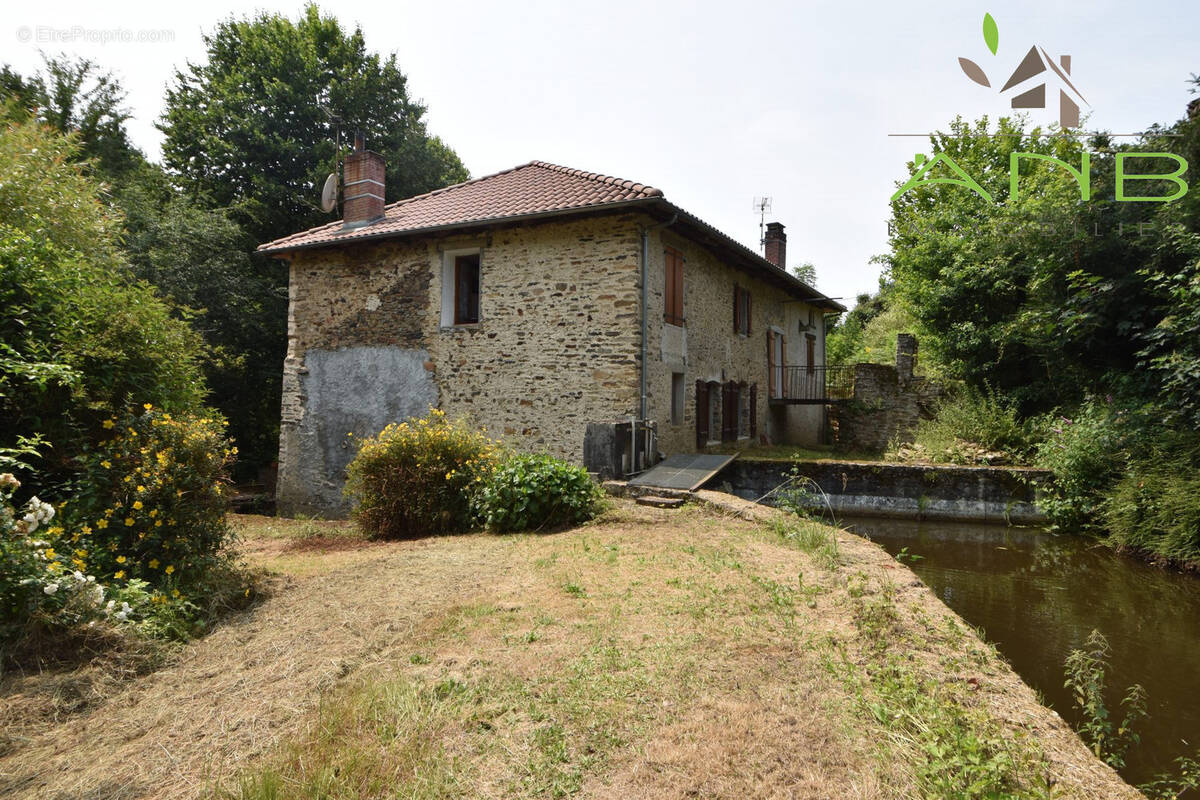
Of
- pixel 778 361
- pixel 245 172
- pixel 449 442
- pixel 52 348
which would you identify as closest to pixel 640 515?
pixel 449 442

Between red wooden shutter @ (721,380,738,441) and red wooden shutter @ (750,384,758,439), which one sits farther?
red wooden shutter @ (750,384,758,439)

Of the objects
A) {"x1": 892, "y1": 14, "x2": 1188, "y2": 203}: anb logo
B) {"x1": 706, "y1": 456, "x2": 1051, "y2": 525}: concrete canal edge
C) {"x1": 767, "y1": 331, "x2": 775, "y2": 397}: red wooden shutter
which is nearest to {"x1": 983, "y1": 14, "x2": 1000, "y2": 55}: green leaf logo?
{"x1": 892, "y1": 14, "x2": 1188, "y2": 203}: anb logo

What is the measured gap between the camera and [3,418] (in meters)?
4.61

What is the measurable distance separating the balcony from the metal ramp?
6.14 m

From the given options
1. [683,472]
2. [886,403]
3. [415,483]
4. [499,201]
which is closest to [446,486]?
[415,483]

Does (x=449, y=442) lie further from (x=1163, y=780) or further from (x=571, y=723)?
(x=1163, y=780)

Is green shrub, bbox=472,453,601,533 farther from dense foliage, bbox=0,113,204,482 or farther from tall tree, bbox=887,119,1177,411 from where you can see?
tall tree, bbox=887,119,1177,411

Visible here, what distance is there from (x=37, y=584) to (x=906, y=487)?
11.0m

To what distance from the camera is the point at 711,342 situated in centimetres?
1238

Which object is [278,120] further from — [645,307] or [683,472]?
[683,472]

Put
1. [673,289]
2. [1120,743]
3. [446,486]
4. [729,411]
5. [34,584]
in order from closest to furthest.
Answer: [34,584], [1120,743], [446,486], [673,289], [729,411]

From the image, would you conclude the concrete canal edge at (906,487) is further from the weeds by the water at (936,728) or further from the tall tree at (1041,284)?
the weeds by the water at (936,728)

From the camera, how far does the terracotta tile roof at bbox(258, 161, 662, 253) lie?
9.79 meters

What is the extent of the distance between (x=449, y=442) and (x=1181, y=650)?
7.26 m
